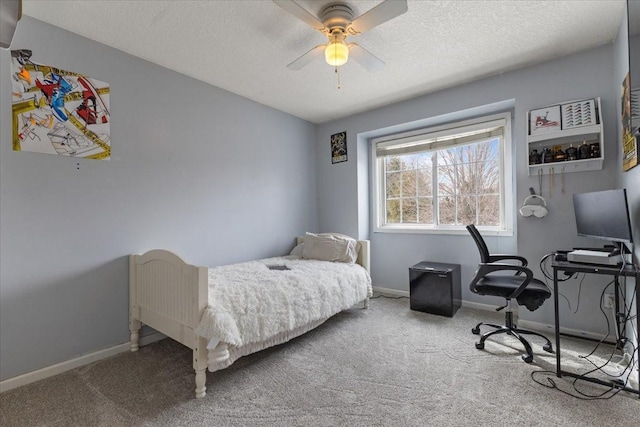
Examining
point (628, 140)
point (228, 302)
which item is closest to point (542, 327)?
point (628, 140)

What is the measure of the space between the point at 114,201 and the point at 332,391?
2.21 m

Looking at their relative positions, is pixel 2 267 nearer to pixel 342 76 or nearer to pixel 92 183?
pixel 92 183

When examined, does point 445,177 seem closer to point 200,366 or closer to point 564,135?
point 564,135

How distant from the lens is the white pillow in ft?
10.8

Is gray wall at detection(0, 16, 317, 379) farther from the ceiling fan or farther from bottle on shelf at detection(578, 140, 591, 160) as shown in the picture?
bottle on shelf at detection(578, 140, 591, 160)

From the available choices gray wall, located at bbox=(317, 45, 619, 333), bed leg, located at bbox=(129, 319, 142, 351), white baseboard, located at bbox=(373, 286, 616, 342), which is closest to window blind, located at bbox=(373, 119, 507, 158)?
gray wall, located at bbox=(317, 45, 619, 333)

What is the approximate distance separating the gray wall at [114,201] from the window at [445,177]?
1802mm

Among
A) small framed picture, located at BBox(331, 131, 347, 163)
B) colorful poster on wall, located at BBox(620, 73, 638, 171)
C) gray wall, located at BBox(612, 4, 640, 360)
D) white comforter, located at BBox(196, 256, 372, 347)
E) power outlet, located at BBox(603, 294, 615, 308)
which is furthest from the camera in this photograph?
small framed picture, located at BBox(331, 131, 347, 163)

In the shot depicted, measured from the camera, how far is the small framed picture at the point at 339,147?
4.17 metres

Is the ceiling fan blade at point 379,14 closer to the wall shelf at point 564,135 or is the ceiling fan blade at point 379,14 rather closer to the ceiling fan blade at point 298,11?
the ceiling fan blade at point 298,11

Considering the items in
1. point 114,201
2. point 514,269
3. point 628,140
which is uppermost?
point 628,140

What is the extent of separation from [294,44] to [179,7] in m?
0.85

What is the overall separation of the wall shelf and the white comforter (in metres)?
2.03

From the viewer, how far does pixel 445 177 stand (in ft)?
12.0
